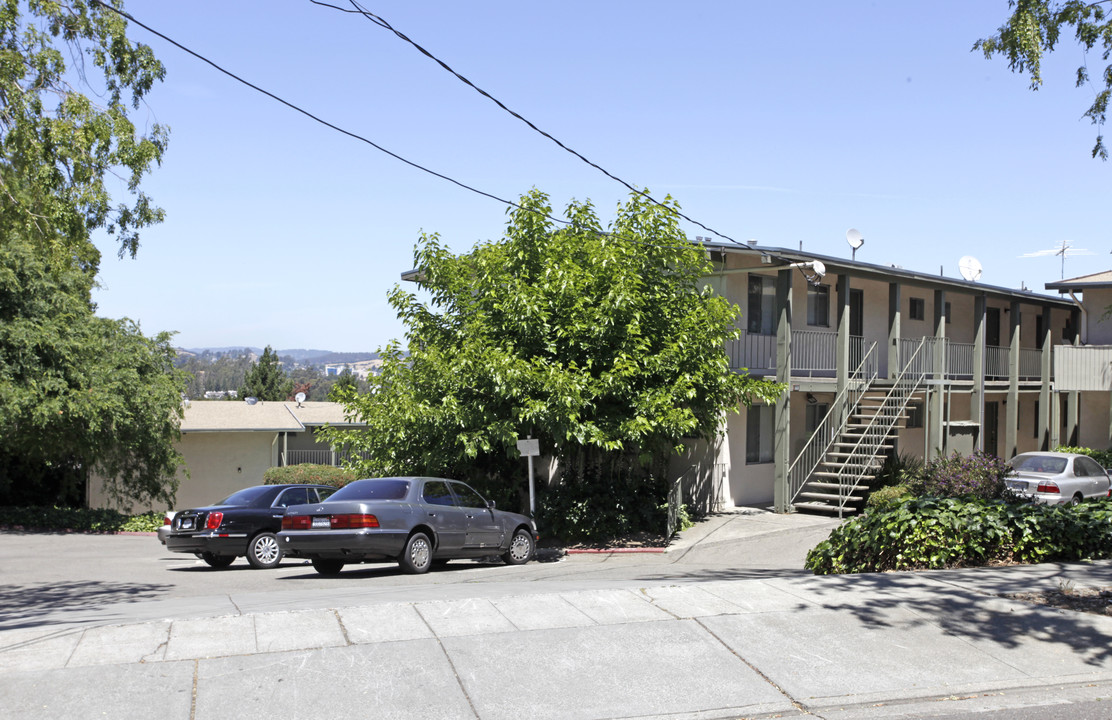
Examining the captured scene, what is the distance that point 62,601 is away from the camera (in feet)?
37.4

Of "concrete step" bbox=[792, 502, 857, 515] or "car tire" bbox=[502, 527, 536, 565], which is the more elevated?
"concrete step" bbox=[792, 502, 857, 515]

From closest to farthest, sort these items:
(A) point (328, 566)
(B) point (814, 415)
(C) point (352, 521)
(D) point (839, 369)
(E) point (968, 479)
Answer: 1. (C) point (352, 521)
2. (A) point (328, 566)
3. (E) point (968, 479)
4. (D) point (839, 369)
5. (B) point (814, 415)

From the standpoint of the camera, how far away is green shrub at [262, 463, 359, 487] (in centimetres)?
2942

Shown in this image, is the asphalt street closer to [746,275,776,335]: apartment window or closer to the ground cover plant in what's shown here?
the ground cover plant

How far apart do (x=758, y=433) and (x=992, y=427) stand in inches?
552

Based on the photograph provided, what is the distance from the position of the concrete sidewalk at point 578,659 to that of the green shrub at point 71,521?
18.2 meters

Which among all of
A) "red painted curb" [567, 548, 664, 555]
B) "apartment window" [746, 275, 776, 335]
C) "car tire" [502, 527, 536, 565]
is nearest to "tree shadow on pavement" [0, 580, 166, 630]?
"car tire" [502, 527, 536, 565]

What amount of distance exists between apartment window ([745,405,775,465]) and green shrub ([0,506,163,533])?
14.7 m

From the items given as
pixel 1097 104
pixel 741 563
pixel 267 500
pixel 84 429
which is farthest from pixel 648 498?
pixel 84 429

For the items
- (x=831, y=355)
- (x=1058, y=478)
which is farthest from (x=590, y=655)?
(x=831, y=355)

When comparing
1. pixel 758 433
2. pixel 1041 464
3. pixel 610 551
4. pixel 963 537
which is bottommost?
pixel 610 551

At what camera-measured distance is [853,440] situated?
2350 centimetres

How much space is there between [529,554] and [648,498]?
4.14 metres

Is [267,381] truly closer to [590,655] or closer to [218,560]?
[218,560]
